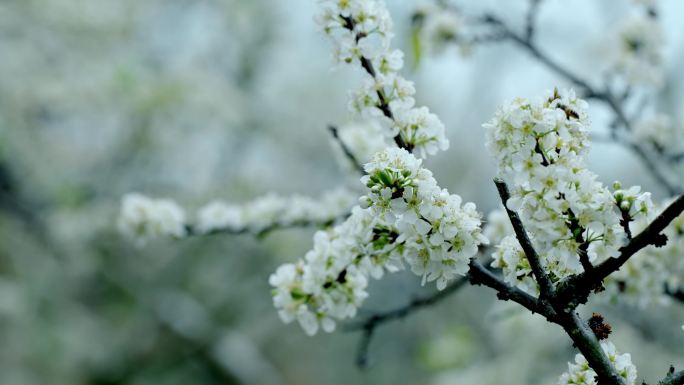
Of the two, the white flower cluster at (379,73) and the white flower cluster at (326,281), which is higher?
the white flower cluster at (379,73)

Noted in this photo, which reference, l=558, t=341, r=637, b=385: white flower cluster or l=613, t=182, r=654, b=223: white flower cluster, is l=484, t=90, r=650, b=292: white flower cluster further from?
l=558, t=341, r=637, b=385: white flower cluster

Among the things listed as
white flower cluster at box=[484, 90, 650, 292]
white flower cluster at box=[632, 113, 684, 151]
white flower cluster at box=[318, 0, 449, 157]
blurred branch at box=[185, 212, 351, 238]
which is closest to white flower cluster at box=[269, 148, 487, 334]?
white flower cluster at box=[484, 90, 650, 292]

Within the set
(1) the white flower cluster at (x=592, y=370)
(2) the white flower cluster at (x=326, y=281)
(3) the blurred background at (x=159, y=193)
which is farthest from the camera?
(3) the blurred background at (x=159, y=193)

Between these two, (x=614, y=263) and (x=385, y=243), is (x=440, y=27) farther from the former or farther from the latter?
(x=614, y=263)

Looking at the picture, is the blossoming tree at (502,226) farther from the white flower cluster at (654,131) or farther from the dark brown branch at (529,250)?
the white flower cluster at (654,131)

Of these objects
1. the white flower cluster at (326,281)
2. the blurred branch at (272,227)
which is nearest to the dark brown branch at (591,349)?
the white flower cluster at (326,281)

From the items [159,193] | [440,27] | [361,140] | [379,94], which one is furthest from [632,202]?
[159,193]
